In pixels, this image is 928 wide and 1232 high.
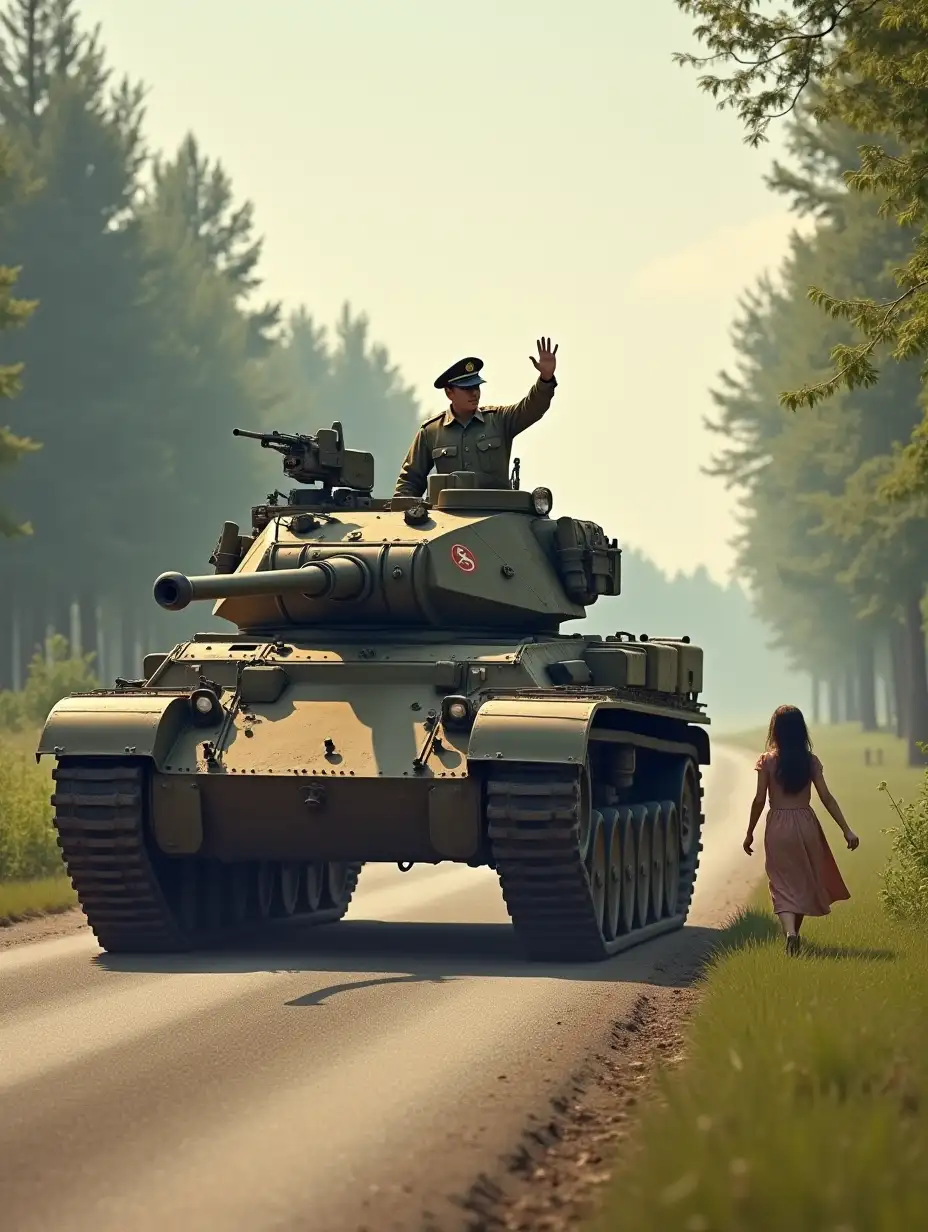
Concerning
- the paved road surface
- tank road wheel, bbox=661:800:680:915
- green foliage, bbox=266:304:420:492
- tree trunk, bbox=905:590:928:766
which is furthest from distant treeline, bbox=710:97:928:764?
green foliage, bbox=266:304:420:492

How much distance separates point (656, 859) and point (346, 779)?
4.56 metres

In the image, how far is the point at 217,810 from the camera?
15789 millimetres

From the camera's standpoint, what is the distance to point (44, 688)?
129ft

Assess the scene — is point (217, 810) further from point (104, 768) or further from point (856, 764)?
point (856, 764)

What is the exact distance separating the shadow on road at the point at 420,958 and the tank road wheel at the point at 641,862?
0.94 feet

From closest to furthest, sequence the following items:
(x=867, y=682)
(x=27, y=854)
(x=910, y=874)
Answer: (x=910, y=874) < (x=27, y=854) < (x=867, y=682)

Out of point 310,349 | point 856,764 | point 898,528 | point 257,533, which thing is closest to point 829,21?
point 257,533

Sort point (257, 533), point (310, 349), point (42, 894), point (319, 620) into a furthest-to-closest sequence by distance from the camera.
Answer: point (310, 349) → point (42, 894) → point (257, 533) → point (319, 620)

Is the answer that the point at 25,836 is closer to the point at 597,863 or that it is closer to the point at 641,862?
the point at 641,862

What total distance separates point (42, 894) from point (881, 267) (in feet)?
87.5

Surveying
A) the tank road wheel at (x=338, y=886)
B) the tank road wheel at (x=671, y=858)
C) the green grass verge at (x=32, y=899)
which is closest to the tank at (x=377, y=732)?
the tank road wheel at (x=671, y=858)

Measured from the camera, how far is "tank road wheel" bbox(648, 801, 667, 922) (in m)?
19.0

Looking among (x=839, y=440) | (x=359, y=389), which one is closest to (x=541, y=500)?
(x=839, y=440)

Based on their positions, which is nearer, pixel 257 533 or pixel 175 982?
pixel 175 982
